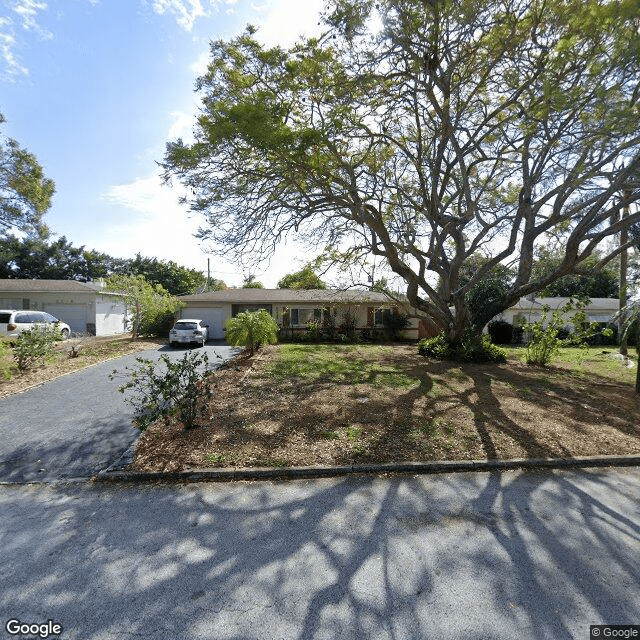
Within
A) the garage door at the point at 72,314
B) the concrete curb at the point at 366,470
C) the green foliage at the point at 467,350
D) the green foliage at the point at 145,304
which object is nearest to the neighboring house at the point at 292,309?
the green foliage at the point at 145,304

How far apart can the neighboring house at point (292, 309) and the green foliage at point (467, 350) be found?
776 cm

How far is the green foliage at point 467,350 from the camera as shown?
12.7 m

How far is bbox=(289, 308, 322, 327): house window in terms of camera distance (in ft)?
73.5

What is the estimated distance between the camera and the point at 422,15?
26.1 feet

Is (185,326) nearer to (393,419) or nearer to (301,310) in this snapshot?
(301,310)

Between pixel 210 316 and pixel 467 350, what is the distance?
15.4 meters

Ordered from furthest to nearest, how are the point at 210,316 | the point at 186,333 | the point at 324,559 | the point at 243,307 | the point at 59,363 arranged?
the point at 243,307 < the point at 210,316 < the point at 186,333 < the point at 59,363 < the point at 324,559

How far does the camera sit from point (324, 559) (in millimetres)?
2865

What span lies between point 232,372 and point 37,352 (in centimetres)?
519

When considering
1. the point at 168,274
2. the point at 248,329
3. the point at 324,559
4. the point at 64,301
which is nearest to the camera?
the point at 324,559

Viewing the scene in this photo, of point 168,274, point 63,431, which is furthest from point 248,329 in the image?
point 168,274

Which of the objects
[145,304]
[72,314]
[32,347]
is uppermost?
[145,304]

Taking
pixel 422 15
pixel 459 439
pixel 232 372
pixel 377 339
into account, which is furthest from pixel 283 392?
pixel 377 339

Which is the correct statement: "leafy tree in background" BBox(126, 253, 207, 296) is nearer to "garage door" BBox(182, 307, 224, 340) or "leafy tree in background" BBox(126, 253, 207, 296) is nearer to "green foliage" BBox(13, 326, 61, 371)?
"garage door" BBox(182, 307, 224, 340)
